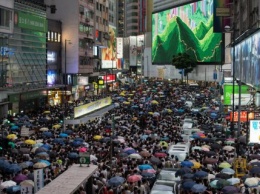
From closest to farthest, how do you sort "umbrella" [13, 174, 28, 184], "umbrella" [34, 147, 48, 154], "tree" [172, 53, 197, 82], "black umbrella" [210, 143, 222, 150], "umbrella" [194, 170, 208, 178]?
"umbrella" [13, 174, 28, 184] → "umbrella" [194, 170, 208, 178] → "umbrella" [34, 147, 48, 154] → "black umbrella" [210, 143, 222, 150] → "tree" [172, 53, 197, 82]

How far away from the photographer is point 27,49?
56.5m

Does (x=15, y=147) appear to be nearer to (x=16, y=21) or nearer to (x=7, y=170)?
(x=7, y=170)

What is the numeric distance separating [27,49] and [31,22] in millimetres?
2816

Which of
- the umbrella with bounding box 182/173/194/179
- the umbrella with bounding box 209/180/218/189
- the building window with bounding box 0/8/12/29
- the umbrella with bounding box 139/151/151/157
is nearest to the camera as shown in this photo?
the umbrella with bounding box 209/180/218/189

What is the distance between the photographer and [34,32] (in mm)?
58219

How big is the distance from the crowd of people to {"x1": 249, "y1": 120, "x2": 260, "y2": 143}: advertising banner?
0.83 meters

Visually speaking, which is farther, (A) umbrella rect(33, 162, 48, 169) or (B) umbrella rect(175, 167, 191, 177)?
(A) umbrella rect(33, 162, 48, 169)

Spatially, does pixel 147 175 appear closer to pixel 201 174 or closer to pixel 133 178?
pixel 133 178

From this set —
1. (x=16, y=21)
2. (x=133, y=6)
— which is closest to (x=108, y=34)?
(x=16, y=21)

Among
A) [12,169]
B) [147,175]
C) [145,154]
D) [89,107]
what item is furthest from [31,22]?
[147,175]

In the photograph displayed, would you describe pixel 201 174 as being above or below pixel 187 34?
below

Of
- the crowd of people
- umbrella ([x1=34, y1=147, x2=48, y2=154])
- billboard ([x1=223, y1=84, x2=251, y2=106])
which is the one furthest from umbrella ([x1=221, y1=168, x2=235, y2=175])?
billboard ([x1=223, y1=84, x2=251, y2=106])

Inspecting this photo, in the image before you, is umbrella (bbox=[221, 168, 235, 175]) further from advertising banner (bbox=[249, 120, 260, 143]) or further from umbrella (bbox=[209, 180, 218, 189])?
advertising banner (bbox=[249, 120, 260, 143])

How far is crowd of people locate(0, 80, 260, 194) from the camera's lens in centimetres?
2005
